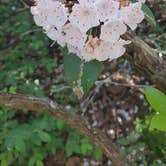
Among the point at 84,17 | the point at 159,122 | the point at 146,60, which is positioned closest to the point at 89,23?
the point at 84,17

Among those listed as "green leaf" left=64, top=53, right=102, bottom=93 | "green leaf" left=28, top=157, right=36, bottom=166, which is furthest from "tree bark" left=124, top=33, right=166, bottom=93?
"green leaf" left=28, top=157, right=36, bottom=166

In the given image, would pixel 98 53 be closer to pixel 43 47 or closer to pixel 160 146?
pixel 160 146

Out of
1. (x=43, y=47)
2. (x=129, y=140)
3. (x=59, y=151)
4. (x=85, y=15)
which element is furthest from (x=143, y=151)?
(x=85, y=15)

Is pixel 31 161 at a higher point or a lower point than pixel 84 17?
lower

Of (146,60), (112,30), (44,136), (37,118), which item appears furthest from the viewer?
(37,118)

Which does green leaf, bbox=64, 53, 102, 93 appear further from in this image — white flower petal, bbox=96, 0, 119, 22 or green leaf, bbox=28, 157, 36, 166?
green leaf, bbox=28, 157, 36, 166

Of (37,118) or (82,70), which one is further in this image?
(37,118)

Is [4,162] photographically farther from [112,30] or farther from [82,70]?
[112,30]

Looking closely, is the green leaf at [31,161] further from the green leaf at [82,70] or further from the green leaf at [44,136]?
the green leaf at [82,70]
